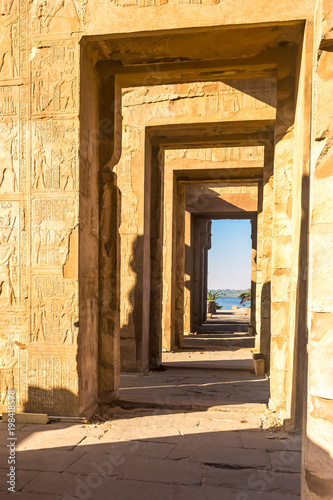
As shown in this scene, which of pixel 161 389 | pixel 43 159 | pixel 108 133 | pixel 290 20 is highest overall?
pixel 290 20

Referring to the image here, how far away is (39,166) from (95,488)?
2577 millimetres

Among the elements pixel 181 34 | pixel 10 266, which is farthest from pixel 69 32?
pixel 10 266

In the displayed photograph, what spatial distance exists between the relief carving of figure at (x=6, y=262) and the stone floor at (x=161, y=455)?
3.77 feet

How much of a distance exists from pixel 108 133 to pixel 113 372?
93.7 inches

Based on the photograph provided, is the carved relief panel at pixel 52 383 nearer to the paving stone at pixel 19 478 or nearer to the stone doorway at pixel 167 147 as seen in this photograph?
the stone doorway at pixel 167 147

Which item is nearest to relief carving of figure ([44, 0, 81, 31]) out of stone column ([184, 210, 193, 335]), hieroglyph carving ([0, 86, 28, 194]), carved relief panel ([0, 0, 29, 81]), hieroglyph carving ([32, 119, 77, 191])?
carved relief panel ([0, 0, 29, 81])

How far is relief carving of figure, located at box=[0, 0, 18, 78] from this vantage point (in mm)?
3920

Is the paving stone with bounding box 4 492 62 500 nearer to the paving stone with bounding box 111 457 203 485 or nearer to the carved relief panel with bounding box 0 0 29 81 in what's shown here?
the paving stone with bounding box 111 457 203 485

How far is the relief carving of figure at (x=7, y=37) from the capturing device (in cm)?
392

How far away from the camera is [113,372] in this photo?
437 centimetres

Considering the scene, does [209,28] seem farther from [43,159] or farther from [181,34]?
[43,159]

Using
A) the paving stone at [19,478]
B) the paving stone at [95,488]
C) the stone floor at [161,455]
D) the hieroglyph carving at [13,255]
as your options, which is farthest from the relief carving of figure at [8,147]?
the paving stone at [95,488]

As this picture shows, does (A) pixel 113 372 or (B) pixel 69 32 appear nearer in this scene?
(B) pixel 69 32

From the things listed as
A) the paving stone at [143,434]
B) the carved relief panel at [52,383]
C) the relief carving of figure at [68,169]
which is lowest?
the paving stone at [143,434]
